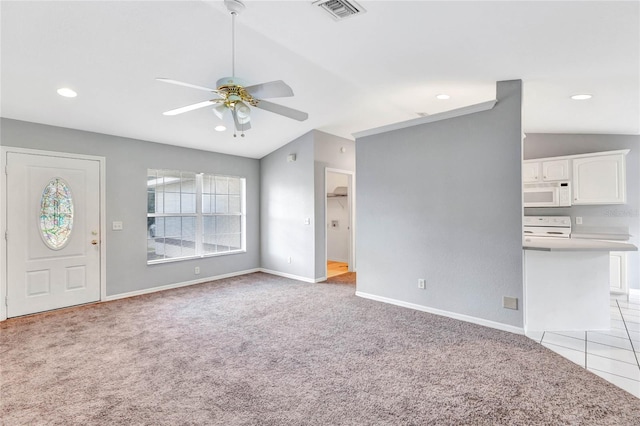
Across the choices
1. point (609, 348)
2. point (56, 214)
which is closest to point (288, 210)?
point (56, 214)

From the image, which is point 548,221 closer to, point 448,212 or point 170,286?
point 448,212

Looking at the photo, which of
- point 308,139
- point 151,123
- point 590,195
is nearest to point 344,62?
point 308,139

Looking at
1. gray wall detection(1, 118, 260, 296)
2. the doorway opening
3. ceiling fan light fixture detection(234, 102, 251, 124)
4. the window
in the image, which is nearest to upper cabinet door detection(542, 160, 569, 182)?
the doorway opening

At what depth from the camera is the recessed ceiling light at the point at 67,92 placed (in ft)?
10.9

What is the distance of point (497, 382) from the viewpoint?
2.35 meters

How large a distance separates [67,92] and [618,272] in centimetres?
720

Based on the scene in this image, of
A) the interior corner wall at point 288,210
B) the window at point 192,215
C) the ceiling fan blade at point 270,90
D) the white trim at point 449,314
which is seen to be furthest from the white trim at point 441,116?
the window at point 192,215

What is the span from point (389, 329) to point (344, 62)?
284 centimetres

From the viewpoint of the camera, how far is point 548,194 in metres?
4.98

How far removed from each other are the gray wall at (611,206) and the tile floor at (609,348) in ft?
5.01

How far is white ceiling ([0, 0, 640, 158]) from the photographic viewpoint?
2.29 metres

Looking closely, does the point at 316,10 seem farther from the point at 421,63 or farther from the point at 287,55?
the point at 421,63

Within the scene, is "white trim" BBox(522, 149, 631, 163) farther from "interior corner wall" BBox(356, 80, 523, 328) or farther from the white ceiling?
"interior corner wall" BBox(356, 80, 523, 328)

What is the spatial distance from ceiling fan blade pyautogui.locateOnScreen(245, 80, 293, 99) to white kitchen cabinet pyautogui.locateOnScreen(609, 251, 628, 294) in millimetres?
4915
